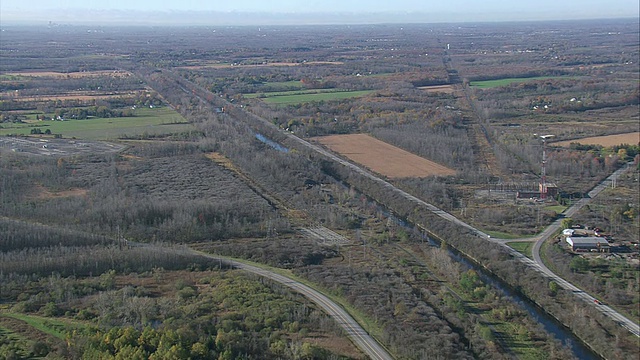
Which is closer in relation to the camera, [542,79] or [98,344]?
[98,344]

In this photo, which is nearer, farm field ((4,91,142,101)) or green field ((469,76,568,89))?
farm field ((4,91,142,101))

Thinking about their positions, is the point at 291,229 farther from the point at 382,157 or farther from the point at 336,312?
the point at 382,157

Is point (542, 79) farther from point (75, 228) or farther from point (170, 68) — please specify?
point (75, 228)

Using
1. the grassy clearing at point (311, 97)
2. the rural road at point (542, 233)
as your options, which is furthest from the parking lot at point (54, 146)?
the grassy clearing at point (311, 97)

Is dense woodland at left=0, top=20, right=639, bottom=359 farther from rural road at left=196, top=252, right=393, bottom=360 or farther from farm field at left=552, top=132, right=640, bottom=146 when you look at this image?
farm field at left=552, top=132, right=640, bottom=146

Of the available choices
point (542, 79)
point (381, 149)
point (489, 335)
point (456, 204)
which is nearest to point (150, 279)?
point (489, 335)

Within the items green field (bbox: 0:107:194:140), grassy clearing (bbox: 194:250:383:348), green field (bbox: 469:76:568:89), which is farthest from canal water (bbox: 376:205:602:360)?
green field (bbox: 469:76:568:89)

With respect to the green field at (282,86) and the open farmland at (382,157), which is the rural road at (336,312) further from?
the green field at (282,86)
